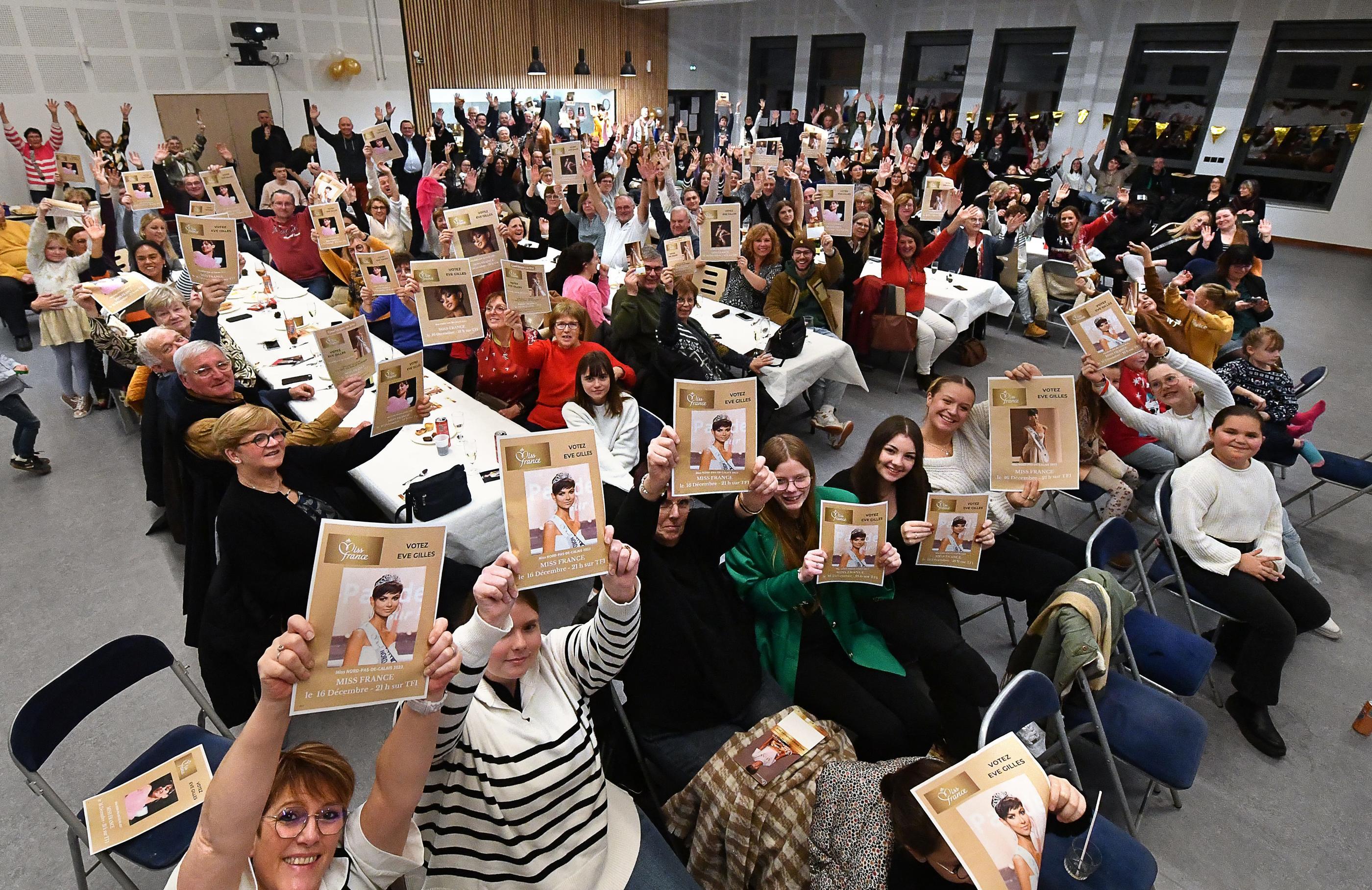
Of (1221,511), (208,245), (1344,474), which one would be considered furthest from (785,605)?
(208,245)

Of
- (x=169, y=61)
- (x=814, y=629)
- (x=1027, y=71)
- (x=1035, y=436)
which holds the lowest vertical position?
(x=814, y=629)

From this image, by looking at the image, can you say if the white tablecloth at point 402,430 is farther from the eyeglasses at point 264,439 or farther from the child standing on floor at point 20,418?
the child standing on floor at point 20,418

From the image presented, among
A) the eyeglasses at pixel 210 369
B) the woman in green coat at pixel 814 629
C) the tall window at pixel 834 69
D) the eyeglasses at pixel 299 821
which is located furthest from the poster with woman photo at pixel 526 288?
the tall window at pixel 834 69

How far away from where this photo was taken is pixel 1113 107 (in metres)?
13.2

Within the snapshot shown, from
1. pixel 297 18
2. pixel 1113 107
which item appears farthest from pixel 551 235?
pixel 1113 107

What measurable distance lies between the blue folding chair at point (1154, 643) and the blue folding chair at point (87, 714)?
3.27 m

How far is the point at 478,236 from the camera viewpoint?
4.69 m

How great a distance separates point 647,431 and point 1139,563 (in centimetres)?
249

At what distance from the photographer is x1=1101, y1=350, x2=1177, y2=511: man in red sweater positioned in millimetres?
4234

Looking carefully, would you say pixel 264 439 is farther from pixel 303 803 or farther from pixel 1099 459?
pixel 1099 459

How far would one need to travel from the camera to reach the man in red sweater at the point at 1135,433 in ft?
13.9

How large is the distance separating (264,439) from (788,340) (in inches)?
131

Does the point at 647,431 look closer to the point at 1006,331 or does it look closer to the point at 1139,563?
the point at 1139,563

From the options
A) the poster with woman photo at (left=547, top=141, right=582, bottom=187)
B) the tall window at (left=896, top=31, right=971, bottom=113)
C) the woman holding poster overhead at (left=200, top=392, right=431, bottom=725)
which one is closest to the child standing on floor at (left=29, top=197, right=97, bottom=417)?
the woman holding poster overhead at (left=200, top=392, right=431, bottom=725)
